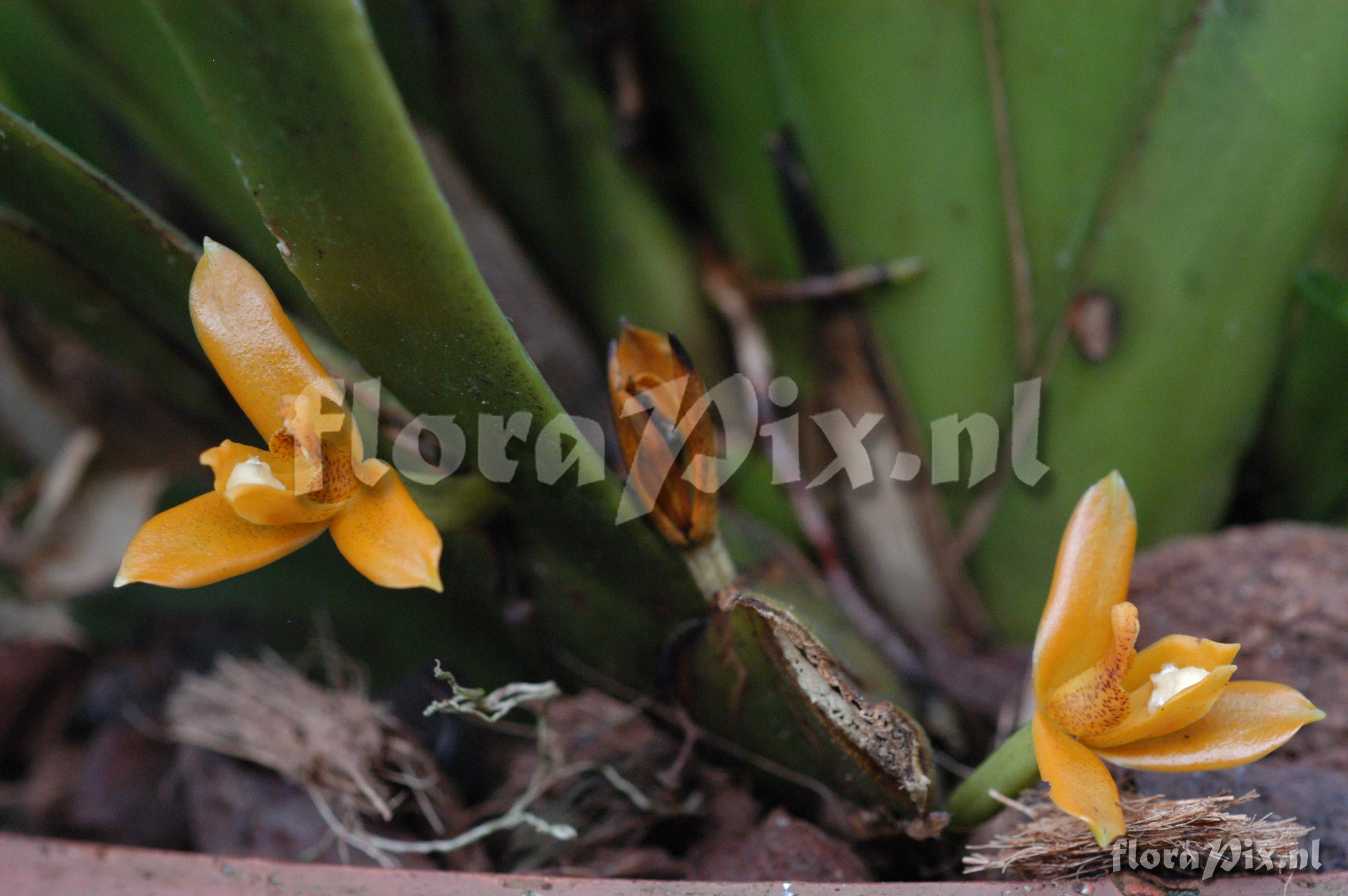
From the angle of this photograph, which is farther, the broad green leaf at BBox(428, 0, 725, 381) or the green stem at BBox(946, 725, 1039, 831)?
the broad green leaf at BBox(428, 0, 725, 381)

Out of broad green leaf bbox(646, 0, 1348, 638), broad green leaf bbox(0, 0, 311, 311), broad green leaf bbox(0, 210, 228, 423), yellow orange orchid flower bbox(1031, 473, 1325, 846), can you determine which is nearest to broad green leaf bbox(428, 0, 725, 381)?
broad green leaf bbox(646, 0, 1348, 638)

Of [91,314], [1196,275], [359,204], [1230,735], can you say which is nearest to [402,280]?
[359,204]

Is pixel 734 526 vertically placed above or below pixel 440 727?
above

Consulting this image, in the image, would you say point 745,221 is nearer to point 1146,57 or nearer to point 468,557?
point 1146,57

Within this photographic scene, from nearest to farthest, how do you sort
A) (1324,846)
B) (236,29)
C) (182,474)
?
1. (236,29)
2. (1324,846)
3. (182,474)

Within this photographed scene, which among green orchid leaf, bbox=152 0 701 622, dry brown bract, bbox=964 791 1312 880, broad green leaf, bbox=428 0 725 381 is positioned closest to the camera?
green orchid leaf, bbox=152 0 701 622

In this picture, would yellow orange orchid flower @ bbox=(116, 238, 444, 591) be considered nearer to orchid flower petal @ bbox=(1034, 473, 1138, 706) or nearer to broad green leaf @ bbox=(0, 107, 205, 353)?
broad green leaf @ bbox=(0, 107, 205, 353)

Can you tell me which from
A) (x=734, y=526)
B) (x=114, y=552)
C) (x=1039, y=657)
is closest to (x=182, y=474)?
(x=114, y=552)
